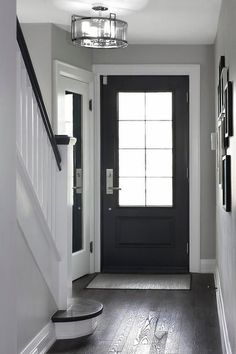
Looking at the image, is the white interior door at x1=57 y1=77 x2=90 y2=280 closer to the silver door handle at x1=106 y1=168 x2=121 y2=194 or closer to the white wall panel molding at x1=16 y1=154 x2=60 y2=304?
the silver door handle at x1=106 y1=168 x2=121 y2=194

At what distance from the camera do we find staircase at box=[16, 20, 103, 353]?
3.50 m

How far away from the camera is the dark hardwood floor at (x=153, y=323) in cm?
406

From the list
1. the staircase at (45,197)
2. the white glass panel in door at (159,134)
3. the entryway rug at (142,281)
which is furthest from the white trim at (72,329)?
the white glass panel in door at (159,134)

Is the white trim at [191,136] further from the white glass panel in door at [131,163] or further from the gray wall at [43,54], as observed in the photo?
the gray wall at [43,54]

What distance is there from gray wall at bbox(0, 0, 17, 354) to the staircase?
1312mm

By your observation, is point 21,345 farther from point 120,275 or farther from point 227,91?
point 120,275

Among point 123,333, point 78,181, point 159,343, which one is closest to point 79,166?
point 78,181

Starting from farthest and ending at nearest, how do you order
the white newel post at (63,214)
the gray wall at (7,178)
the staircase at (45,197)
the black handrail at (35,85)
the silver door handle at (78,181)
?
the silver door handle at (78,181), the white newel post at (63,214), the staircase at (45,197), the black handrail at (35,85), the gray wall at (7,178)

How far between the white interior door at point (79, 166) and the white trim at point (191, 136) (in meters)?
0.17

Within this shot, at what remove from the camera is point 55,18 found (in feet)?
19.0

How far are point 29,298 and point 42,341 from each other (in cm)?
40

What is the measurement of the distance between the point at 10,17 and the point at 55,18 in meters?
3.90

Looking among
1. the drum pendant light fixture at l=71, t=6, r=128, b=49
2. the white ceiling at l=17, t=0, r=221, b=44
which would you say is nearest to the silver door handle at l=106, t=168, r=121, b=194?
the white ceiling at l=17, t=0, r=221, b=44

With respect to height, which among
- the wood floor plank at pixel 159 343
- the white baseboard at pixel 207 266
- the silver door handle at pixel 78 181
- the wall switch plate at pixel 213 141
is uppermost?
the wall switch plate at pixel 213 141
